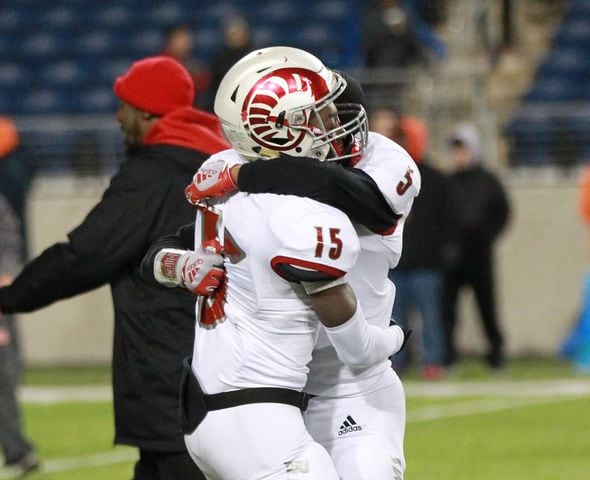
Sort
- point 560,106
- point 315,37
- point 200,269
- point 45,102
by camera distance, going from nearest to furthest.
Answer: point 200,269 < point 560,106 < point 315,37 < point 45,102

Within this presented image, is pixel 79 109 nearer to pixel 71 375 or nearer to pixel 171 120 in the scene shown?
pixel 71 375

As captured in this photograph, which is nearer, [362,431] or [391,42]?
[362,431]

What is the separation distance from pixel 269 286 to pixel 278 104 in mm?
483

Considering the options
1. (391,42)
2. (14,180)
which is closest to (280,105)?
(14,180)

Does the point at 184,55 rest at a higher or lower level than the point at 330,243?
lower

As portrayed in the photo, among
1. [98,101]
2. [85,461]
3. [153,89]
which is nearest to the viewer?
[153,89]

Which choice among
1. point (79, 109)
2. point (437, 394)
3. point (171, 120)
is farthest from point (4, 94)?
point (171, 120)

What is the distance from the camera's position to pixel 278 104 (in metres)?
4.10

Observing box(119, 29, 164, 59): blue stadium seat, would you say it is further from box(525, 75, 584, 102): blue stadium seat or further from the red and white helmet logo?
the red and white helmet logo

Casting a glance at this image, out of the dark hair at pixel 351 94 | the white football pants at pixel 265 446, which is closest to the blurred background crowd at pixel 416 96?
the dark hair at pixel 351 94

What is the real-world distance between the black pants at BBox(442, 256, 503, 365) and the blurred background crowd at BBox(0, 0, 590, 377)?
3cm

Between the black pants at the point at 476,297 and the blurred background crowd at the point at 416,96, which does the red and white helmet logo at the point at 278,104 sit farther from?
the black pants at the point at 476,297

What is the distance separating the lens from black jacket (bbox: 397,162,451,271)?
12617 millimetres

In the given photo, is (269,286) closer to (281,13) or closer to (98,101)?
(98,101)
